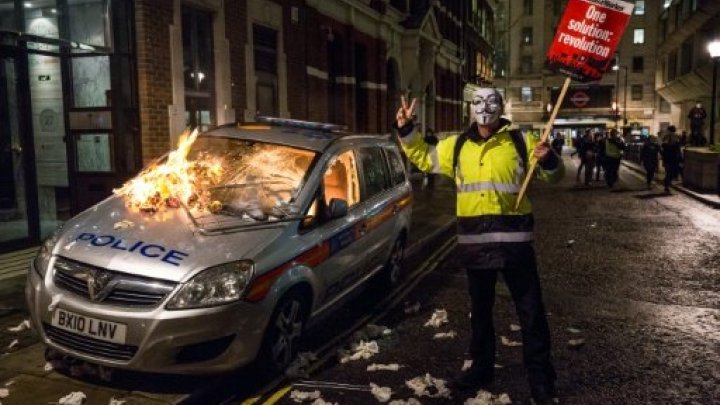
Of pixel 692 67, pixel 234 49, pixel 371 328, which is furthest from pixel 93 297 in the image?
pixel 692 67

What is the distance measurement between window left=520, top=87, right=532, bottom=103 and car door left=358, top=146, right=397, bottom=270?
68.2 m

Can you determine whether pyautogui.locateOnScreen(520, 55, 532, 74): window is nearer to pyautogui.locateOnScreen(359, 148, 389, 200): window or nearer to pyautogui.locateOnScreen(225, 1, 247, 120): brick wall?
pyautogui.locateOnScreen(225, 1, 247, 120): brick wall

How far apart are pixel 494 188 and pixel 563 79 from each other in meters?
67.8

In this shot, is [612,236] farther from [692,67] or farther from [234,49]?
[692,67]

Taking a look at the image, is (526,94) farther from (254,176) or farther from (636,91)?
(254,176)

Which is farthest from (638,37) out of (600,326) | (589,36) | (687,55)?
(589,36)

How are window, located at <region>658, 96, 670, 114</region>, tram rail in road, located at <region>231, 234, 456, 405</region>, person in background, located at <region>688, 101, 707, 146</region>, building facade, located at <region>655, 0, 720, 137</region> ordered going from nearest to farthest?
tram rail in road, located at <region>231, 234, 456, 405</region> → person in background, located at <region>688, 101, 707, 146</region> → building facade, located at <region>655, 0, 720, 137</region> → window, located at <region>658, 96, 670, 114</region>

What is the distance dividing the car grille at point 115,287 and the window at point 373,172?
103 inches

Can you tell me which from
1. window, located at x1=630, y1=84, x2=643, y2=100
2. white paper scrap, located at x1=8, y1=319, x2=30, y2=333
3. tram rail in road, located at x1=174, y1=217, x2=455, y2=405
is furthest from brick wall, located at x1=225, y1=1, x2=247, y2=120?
window, located at x1=630, y1=84, x2=643, y2=100

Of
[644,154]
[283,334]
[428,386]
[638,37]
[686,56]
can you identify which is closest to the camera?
[428,386]

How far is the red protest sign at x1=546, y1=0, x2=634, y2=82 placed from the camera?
4492mm

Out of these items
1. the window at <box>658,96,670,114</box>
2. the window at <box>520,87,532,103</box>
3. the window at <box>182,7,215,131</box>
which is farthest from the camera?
the window at <box>520,87,532,103</box>

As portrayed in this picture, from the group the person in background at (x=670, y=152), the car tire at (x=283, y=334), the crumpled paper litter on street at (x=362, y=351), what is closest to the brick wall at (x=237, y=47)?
the crumpled paper litter on street at (x=362, y=351)

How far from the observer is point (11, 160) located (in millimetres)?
9812
